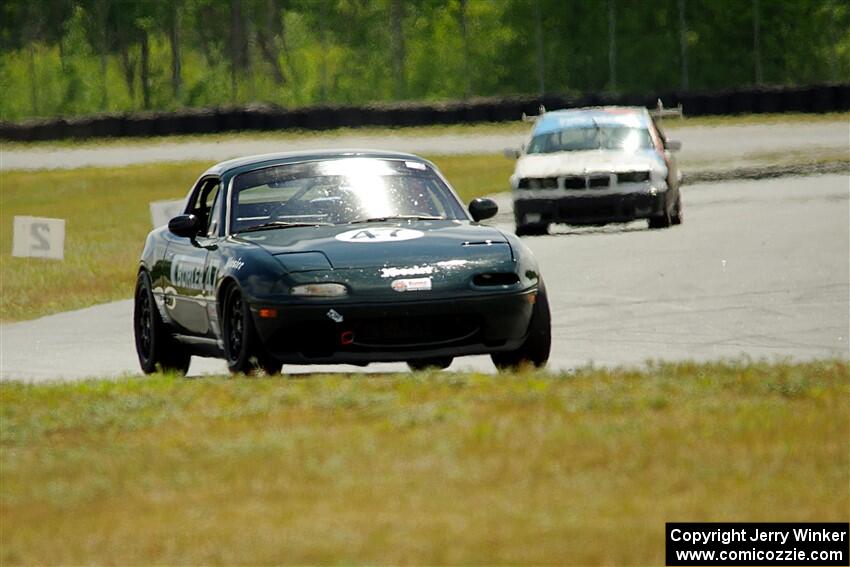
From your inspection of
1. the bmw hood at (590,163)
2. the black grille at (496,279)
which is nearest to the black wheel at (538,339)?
the black grille at (496,279)

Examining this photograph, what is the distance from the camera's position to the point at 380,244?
1077cm

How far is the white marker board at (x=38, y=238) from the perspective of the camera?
74.7ft

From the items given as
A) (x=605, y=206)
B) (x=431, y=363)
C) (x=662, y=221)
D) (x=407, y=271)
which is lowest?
(x=662, y=221)

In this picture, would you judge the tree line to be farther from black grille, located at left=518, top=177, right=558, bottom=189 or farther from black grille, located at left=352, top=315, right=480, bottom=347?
black grille, located at left=352, top=315, right=480, bottom=347

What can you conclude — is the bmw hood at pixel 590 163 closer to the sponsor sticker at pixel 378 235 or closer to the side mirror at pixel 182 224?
the side mirror at pixel 182 224

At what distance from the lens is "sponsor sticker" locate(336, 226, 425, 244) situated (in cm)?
1088

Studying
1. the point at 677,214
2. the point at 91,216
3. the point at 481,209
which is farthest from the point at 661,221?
the point at 91,216

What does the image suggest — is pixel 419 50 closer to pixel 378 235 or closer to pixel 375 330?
pixel 378 235

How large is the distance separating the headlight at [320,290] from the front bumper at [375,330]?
0.06m

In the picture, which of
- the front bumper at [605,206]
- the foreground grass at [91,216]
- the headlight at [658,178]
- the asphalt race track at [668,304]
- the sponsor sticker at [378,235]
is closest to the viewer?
the sponsor sticker at [378,235]

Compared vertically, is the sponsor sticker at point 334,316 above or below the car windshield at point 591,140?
above

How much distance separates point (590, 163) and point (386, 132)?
35783 mm

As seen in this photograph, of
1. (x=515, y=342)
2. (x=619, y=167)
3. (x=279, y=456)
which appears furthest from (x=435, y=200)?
(x=619, y=167)

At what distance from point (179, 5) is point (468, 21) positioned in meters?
12.9
